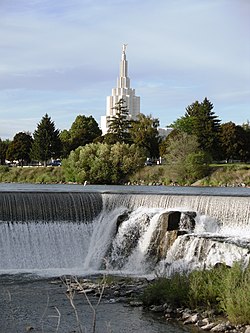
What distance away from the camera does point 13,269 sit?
16.6 m

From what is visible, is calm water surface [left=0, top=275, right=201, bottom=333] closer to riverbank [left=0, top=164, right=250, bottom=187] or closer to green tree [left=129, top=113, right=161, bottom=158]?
riverbank [left=0, top=164, right=250, bottom=187]

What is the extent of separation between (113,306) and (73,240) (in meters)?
6.44

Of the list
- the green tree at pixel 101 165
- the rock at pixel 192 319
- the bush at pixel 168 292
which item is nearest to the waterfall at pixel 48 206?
the bush at pixel 168 292

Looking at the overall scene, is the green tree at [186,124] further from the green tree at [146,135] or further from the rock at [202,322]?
the rock at [202,322]

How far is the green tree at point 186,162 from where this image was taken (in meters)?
47.2

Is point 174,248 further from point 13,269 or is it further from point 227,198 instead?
point 13,269

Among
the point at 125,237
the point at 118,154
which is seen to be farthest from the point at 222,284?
the point at 118,154

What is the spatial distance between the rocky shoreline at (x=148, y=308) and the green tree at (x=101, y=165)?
101 ft

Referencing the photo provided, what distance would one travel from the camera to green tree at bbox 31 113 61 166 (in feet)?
191

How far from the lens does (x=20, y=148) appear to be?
6247cm

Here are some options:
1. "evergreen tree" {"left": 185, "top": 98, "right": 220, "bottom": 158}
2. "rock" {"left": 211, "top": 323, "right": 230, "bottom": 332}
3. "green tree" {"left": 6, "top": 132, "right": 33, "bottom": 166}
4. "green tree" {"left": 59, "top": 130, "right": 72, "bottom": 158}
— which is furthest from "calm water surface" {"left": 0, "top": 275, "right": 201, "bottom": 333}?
"green tree" {"left": 6, "top": 132, "right": 33, "bottom": 166}

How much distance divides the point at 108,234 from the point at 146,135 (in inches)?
1688

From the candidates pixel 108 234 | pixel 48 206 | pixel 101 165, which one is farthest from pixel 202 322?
pixel 101 165

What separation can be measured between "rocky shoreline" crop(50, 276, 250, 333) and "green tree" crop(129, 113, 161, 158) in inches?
1781
